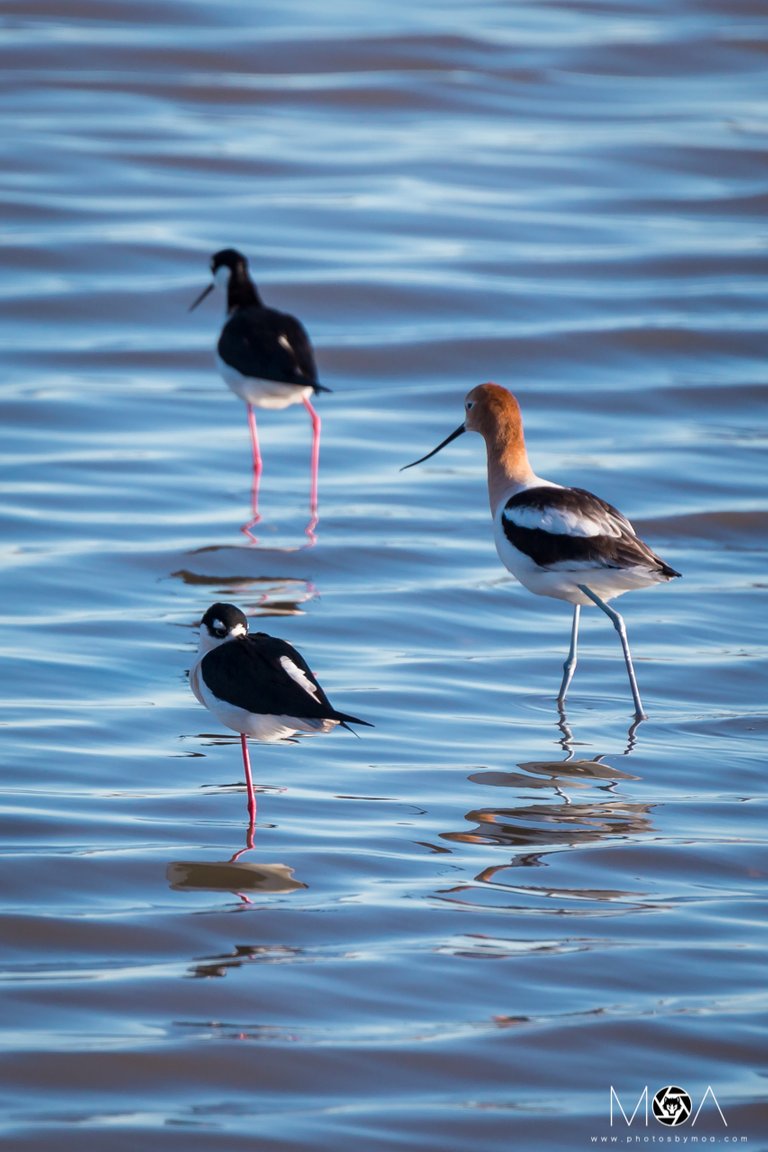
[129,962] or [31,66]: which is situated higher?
[31,66]

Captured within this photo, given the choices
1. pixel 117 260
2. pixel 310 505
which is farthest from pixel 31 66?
pixel 310 505

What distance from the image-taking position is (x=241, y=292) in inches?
452

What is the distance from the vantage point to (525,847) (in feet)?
17.5

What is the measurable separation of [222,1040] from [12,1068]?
0.49m

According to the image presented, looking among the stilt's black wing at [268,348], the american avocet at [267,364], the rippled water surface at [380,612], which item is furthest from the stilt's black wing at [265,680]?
the stilt's black wing at [268,348]

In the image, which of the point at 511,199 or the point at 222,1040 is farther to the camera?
the point at 511,199

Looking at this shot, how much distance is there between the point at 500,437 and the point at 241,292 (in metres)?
4.22

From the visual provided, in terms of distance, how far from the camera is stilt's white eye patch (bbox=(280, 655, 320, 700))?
5.42 m

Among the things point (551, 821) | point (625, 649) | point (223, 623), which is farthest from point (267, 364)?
point (551, 821)

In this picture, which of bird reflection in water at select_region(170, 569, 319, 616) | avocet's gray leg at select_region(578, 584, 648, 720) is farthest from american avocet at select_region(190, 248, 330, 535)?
avocet's gray leg at select_region(578, 584, 648, 720)

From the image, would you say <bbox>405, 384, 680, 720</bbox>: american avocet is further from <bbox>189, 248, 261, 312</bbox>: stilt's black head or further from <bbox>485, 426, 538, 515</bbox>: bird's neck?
<bbox>189, 248, 261, 312</bbox>: stilt's black head

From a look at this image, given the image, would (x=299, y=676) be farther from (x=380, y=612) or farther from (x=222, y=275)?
(x=222, y=275)

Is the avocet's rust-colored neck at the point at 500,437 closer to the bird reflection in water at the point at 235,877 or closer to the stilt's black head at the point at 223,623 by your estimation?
the stilt's black head at the point at 223,623

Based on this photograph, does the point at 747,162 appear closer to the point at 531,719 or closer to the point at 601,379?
the point at 601,379
